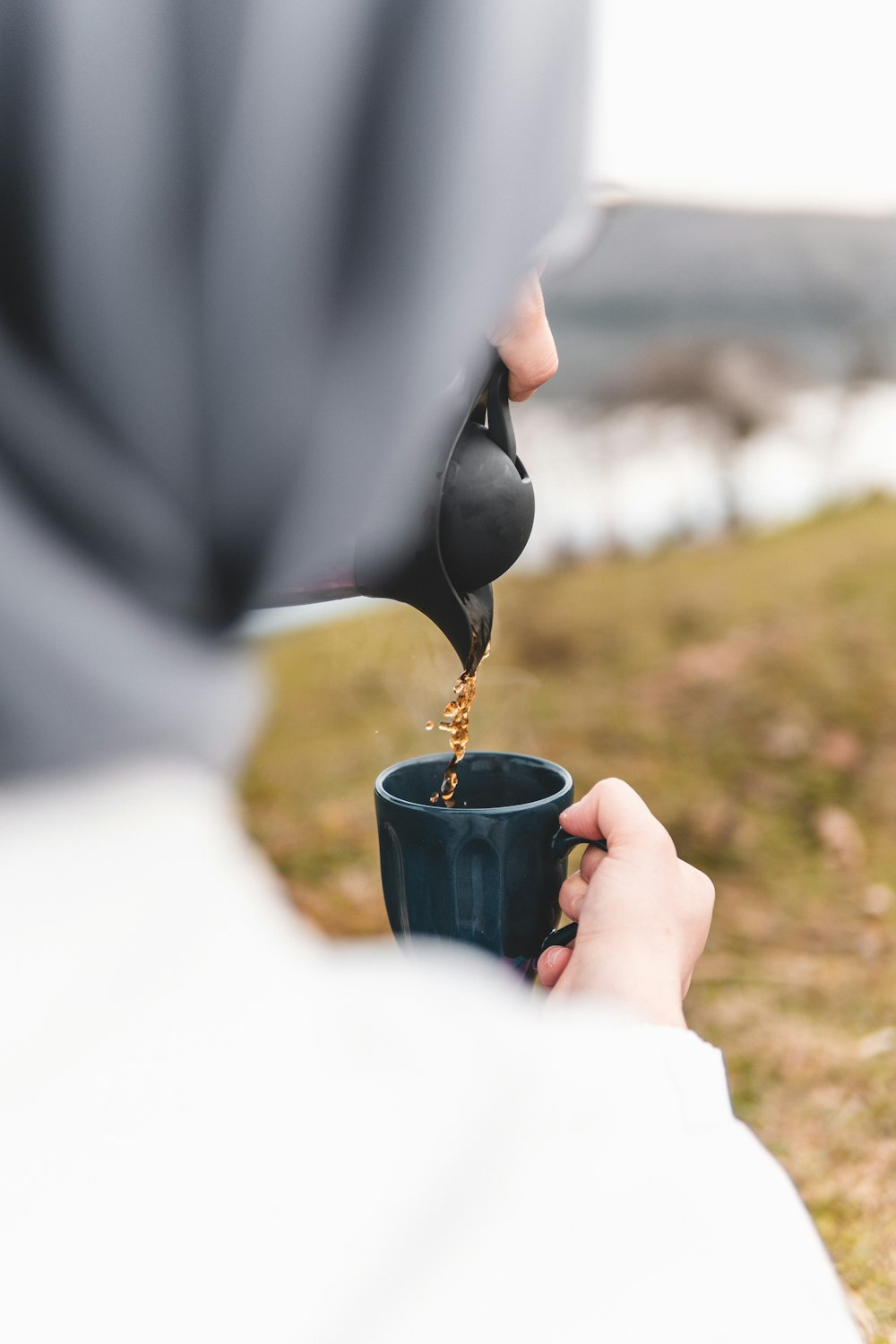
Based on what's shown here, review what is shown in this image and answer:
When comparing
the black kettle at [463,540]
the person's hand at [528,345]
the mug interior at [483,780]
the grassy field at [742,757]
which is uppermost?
the person's hand at [528,345]

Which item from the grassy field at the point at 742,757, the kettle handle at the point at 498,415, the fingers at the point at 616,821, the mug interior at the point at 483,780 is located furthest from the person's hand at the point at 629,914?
the grassy field at the point at 742,757

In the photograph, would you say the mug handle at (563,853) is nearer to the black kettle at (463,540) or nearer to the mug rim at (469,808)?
the mug rim at (469,808)

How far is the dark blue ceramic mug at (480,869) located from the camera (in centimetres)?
87

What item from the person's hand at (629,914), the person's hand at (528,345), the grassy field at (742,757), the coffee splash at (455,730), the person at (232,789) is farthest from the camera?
the grassy field at (742,757)

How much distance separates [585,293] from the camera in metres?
3.44

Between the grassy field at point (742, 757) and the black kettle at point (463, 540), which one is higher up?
the black kettle at point (463, 540)

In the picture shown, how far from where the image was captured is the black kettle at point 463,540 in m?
0.76

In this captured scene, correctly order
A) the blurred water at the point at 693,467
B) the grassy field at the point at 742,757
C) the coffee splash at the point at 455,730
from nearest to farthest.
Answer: the coffee splash at the point at 455,730, the grassy field at the point at 742,757, the blurred water at the point at 693,467

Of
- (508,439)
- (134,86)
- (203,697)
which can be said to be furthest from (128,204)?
(508,439)

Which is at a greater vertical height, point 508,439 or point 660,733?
point 508,439

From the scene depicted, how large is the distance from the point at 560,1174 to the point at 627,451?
134 inches

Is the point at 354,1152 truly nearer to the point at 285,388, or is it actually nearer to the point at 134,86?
the point at 285,388

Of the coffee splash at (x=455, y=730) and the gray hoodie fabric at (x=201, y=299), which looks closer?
the gray hoodie fabric at (x=201, y=299)

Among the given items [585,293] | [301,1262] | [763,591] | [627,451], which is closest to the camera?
[301,1262]
